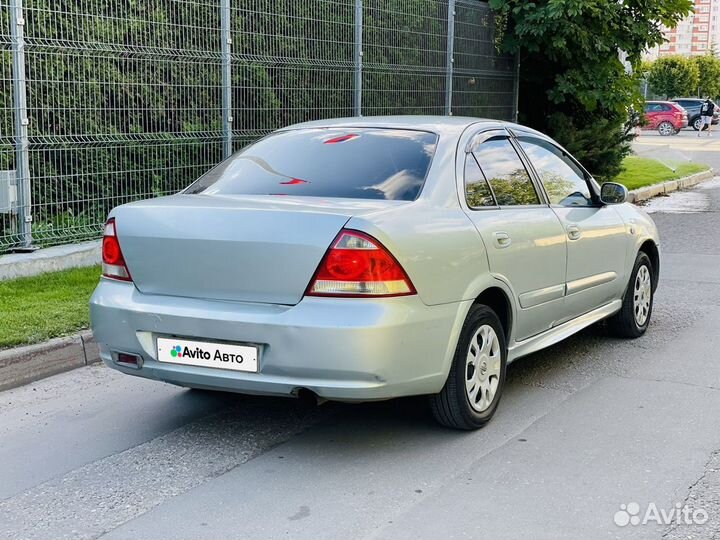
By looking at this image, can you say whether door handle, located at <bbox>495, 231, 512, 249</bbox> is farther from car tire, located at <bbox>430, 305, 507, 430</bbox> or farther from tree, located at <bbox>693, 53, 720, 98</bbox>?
tree, located at <bbox>693, 53, 720, 98</bbox>

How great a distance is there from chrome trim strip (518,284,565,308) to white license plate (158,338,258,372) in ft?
5.51

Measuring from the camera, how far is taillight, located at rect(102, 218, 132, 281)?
4723 mm

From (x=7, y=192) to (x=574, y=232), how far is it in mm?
4987

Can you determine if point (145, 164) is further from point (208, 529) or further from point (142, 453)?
point (208, 529)

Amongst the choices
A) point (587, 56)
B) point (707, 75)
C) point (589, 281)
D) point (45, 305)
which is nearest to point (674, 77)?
point (707, 75)

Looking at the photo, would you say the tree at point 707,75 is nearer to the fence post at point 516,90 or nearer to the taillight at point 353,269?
the fence post at point 516,90

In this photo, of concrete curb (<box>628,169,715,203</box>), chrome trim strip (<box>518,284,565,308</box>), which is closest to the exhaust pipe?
chrome trim strip (<box>518,284,565,308</box>)

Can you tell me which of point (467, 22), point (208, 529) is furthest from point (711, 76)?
point (208, 529)

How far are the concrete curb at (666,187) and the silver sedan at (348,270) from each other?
1235 centimetres

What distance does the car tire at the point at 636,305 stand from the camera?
691cm

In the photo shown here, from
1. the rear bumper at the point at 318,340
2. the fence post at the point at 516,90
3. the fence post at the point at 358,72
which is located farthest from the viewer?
the fence post at the point at 516,90

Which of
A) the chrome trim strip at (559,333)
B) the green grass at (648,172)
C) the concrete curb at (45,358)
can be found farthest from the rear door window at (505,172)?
the green grass at (648,172)

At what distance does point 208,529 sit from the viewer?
12.2 ft

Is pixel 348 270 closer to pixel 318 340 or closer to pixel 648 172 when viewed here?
pixel 318 340
